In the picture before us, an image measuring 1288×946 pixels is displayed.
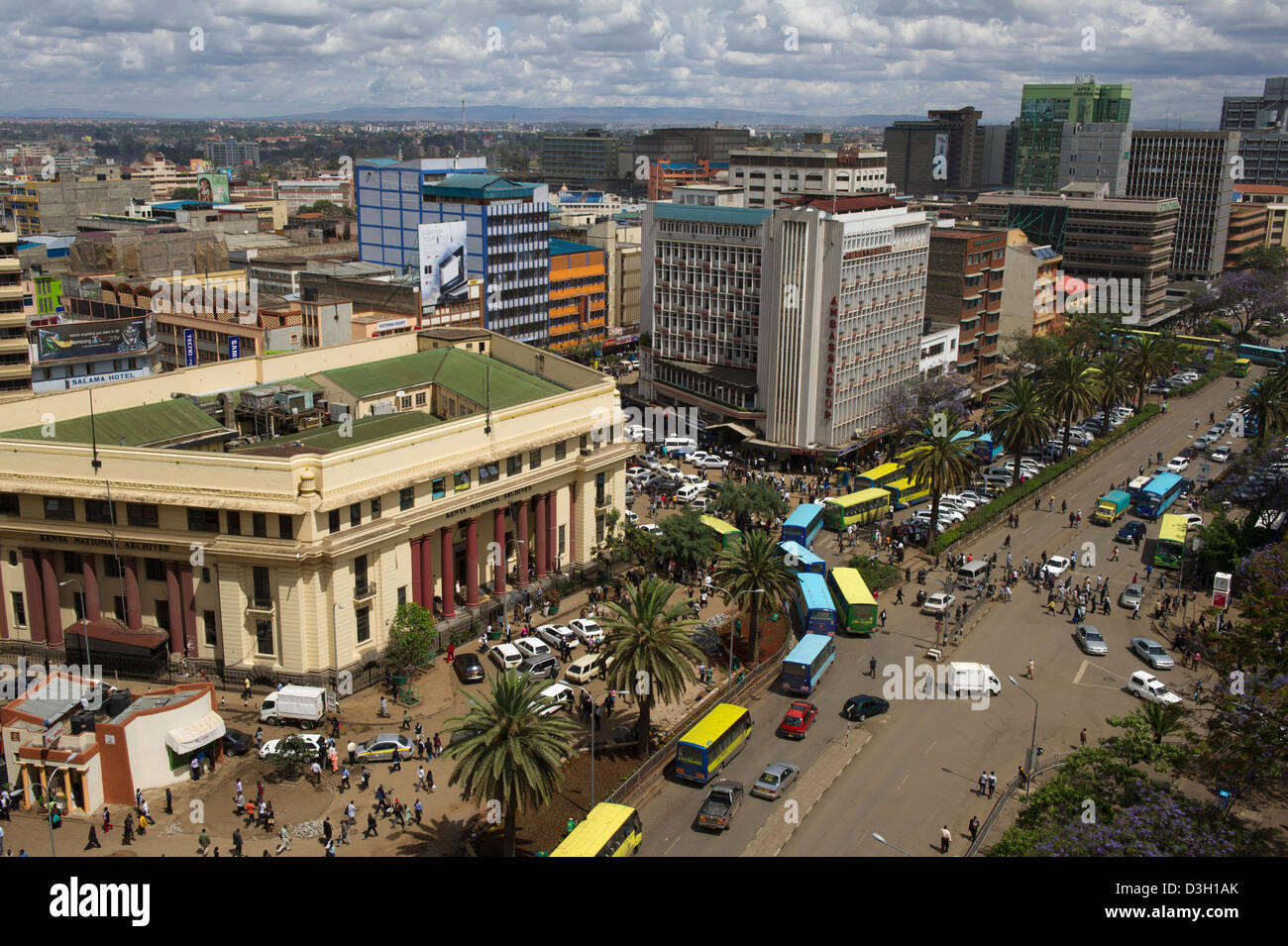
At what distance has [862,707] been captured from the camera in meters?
56.4

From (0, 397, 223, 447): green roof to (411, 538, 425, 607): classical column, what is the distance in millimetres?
15033

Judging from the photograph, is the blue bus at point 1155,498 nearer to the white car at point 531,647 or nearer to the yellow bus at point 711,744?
the yellow bus at point 711,744

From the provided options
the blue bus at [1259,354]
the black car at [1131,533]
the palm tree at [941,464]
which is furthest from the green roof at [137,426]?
the blue bus at [1259,354]

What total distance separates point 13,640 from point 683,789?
36.9 metres

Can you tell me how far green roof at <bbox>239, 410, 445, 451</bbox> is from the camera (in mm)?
62062

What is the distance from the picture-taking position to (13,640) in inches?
2307

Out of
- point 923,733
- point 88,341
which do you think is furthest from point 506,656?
point 88,341

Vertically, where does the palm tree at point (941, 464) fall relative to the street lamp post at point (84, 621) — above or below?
above

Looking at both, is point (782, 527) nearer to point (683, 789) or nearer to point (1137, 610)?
point (1137, 610)

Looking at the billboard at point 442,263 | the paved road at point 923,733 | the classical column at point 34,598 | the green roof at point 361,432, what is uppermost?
the billboard at point 442,263

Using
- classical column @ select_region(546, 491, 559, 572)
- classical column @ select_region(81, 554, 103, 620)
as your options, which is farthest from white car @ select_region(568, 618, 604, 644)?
classical column @ select_region(81, 554, 103, 620)

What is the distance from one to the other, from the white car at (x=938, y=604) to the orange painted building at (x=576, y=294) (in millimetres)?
77316

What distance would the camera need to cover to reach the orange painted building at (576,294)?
140750 mm

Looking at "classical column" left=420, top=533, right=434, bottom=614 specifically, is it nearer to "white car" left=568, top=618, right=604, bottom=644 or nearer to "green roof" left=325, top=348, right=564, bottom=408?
"white car" left=568, top=618, right=604, bottom=644
